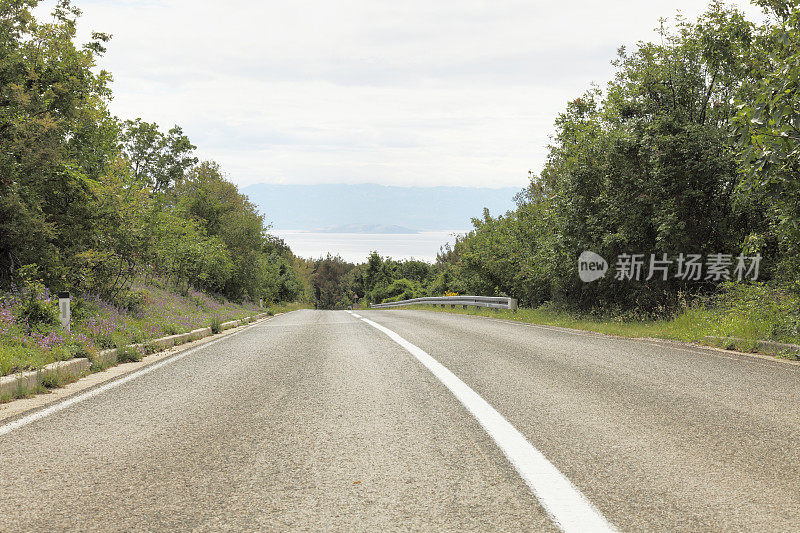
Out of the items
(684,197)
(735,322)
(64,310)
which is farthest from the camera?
(684,197)

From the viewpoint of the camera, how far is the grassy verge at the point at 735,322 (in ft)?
32.2

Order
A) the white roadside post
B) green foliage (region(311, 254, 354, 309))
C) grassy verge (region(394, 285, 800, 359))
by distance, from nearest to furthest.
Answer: the white roadside post, grassy verge (region(394, 285, 800, 359)), green foliage (region(311, 254, 354, 309))

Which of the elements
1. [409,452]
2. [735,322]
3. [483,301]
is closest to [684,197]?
[735,322]

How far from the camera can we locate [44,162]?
10375mm

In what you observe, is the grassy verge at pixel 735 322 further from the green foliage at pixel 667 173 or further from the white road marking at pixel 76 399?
the white road marking at pixel 76 399

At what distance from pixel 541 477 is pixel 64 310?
8.79 metres

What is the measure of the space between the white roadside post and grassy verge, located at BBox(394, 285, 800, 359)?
11167 millimetres

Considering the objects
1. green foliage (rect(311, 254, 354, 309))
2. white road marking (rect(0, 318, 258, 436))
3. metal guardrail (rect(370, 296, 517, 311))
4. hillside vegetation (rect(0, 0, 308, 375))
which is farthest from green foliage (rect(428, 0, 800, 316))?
green foliage (rect(311, 254, 354, 309))

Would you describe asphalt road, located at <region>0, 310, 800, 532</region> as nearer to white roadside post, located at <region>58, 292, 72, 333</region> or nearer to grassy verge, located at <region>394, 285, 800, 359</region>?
grassy verge, located at <region>394, 285, 800, 359</region>

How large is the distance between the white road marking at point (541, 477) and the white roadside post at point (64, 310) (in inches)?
275

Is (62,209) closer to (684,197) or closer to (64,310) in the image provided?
(64,310)

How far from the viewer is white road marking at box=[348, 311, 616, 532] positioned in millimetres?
2816

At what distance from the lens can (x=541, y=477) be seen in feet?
11.3

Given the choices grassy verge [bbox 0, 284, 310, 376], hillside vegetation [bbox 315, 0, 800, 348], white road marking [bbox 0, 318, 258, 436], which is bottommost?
white road marking [bbox 0, 318, 258, 436]
